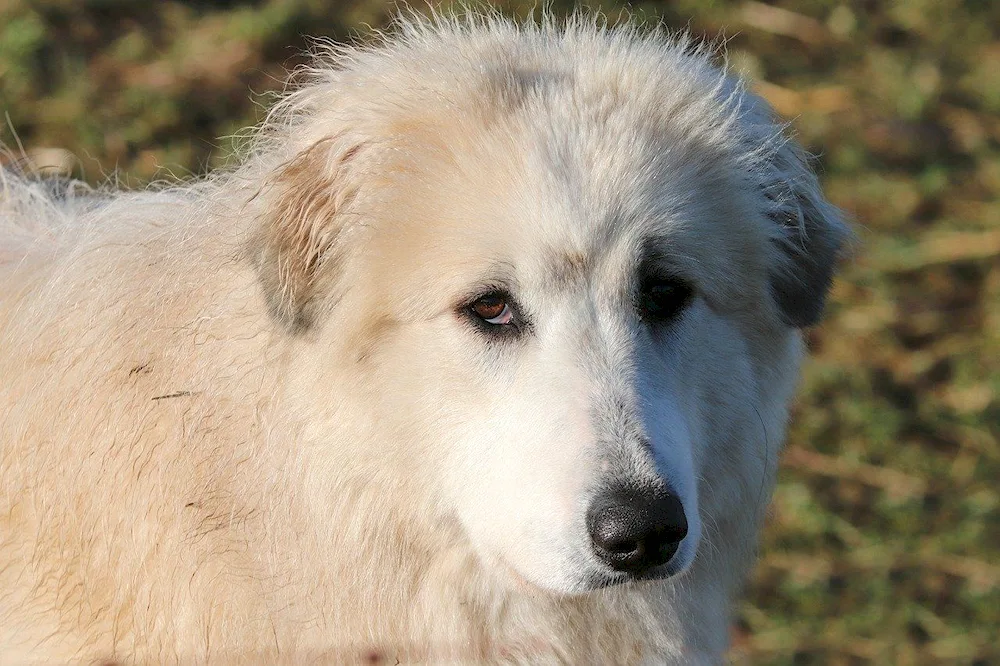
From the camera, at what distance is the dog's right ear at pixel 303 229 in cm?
298

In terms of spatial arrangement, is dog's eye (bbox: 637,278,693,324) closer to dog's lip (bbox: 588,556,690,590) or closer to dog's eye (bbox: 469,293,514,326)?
dog's eye (bbox: 469,293,514,326)

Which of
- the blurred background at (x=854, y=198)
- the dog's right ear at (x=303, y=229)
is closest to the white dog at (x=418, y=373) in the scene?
the dog's right ear at (x=303, y=229)

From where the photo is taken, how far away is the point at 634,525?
2.68 metres

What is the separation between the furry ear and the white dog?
0.01 meters

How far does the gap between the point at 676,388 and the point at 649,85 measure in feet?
2.45

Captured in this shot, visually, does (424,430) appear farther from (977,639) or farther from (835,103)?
(835,103)

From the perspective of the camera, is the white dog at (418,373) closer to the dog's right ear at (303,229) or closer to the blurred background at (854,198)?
the dog's right ear at (303,229)

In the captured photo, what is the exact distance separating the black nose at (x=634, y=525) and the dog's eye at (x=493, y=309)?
51cm

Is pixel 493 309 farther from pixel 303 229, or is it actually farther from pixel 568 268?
pixel 303 229

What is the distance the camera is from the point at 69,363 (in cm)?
324

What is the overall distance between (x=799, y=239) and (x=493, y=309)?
940 mm

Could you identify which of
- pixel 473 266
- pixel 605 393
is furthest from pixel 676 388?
pixel 473 266

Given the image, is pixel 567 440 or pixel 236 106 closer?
pixel 567 440

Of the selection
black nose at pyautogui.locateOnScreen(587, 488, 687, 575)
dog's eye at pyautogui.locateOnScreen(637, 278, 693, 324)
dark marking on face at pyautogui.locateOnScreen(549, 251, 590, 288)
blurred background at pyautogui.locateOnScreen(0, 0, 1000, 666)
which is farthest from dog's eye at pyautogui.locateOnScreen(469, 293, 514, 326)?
blurred background at pyautogui.locateOnScreen(0, 0, 1000, 666)
